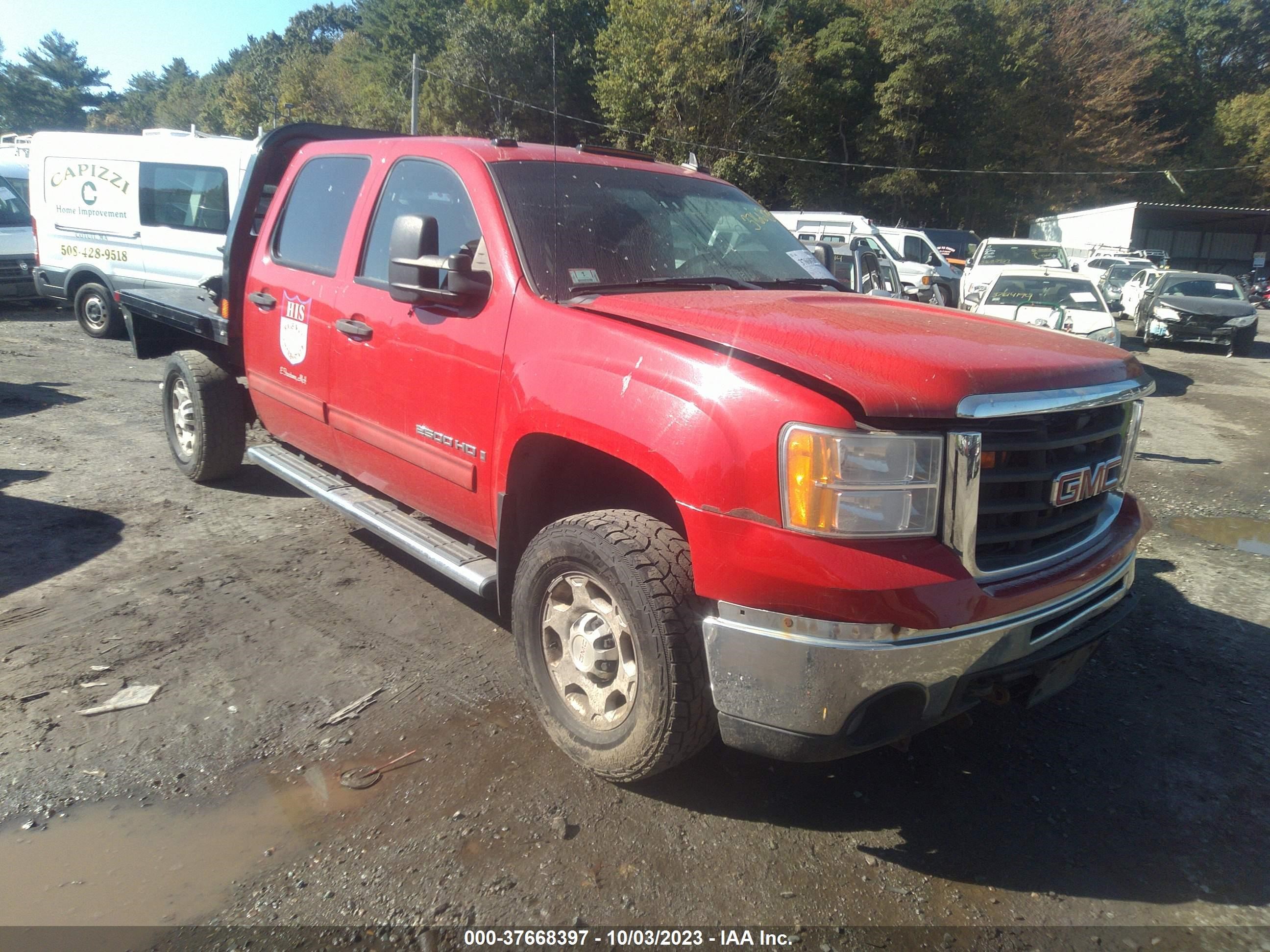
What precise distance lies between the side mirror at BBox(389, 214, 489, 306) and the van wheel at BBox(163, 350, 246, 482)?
8.92 ft

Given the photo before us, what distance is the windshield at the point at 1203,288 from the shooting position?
1811 centimetres

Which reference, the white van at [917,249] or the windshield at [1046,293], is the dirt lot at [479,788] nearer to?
the windshield at [1046,293]

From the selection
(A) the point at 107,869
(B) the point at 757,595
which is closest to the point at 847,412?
(B) the point at 757,595

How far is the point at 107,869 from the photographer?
247 cm

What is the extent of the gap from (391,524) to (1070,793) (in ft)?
9.09

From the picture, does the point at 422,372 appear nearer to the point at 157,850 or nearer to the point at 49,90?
the point at 157,850

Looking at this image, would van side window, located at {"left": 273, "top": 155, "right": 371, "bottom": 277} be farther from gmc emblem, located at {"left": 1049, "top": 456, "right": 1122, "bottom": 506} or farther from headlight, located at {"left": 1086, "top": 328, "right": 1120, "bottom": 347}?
headlight, located at {"left": 1086, "top": 328, "right": 1120, "bottom": 347}

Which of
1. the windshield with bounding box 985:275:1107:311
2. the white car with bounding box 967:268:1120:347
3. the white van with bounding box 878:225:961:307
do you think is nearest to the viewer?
the white car with bounding box 967:268:1120:347

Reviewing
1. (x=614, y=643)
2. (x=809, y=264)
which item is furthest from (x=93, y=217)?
(x=614, y=643)

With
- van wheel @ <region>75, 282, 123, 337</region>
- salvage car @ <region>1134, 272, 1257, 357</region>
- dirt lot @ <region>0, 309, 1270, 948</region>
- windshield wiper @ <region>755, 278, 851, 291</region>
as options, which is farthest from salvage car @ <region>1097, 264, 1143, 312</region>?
windshield wiper @ <region>755, 278, 851, 291</region>

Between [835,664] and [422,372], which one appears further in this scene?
[422,372]

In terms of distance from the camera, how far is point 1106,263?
1123 inches

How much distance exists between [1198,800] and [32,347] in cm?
1243

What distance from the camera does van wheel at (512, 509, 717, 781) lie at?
2469 millimetres
